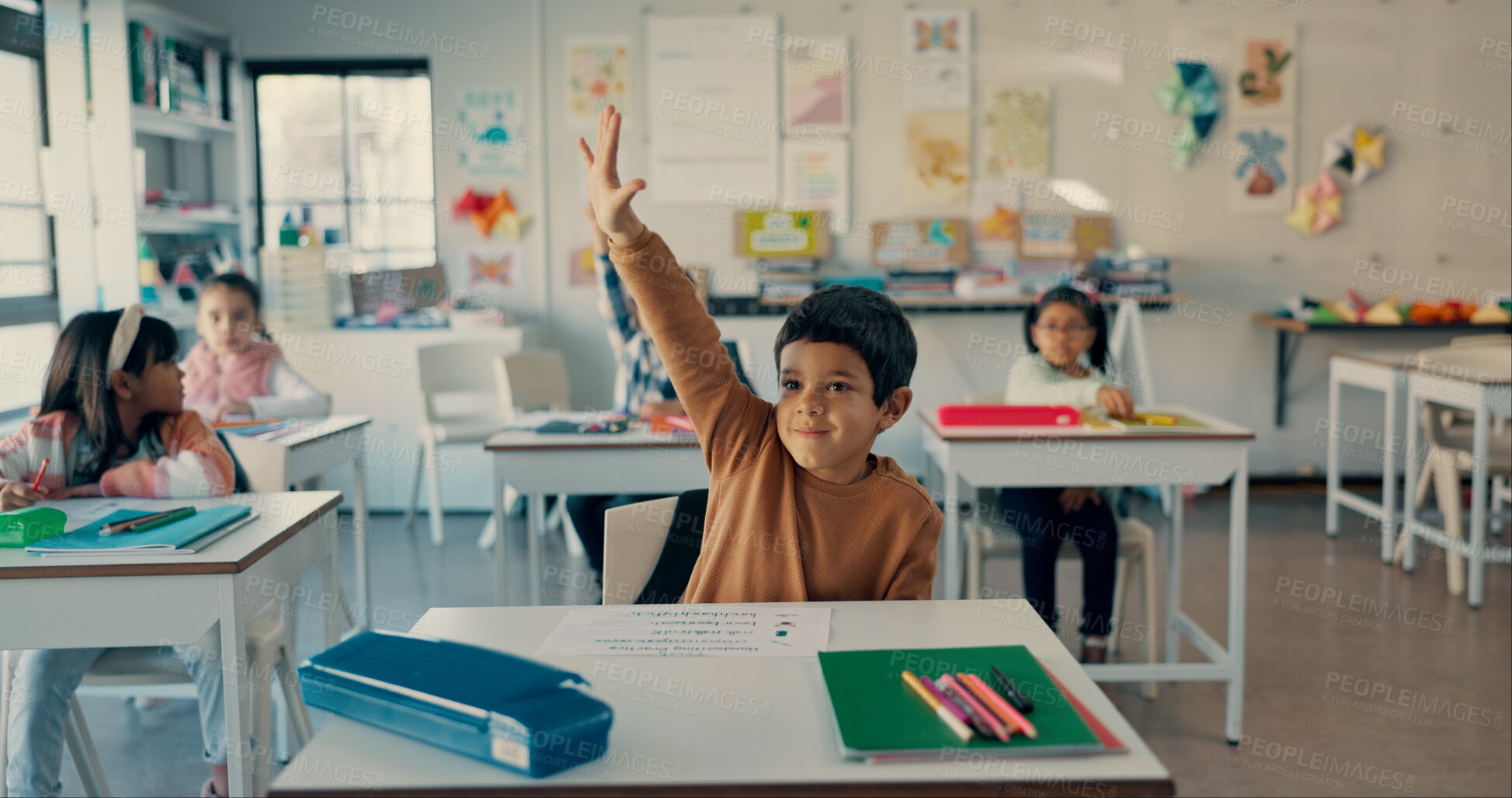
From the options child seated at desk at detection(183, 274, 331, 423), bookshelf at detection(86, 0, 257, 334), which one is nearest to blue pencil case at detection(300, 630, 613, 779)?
child seated at desk at detection(183, 274, 331, 423)

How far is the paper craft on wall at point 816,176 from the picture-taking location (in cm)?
511

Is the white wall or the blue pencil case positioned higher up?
the white wall

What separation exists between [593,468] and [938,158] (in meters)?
3.00

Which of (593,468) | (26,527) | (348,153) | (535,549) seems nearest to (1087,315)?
(593,468)

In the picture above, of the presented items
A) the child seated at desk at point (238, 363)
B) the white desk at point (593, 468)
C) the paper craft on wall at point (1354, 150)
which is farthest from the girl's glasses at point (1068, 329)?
the paper craft on wall at point (1354, 150)

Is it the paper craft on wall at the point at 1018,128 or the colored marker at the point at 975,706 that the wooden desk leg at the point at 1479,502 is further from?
the colored marker at the point at 975,706

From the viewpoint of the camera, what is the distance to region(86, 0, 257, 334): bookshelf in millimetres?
4086

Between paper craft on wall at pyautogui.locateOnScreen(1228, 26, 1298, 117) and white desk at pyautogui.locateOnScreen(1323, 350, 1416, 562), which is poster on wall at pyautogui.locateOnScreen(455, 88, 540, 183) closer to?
paper craft on wall at pyautogui.locateOnScreen(1228, 26, 1298, 117)

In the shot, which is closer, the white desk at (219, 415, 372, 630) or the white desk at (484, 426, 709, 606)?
the white desk at (219, 415, 372, 630)

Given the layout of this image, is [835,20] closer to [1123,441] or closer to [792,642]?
[1123,441]

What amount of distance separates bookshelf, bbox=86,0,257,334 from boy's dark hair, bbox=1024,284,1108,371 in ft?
10.7

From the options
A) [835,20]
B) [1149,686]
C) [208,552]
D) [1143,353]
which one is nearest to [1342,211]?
[1143,353]

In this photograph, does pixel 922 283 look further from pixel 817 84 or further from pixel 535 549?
pixel 535 549

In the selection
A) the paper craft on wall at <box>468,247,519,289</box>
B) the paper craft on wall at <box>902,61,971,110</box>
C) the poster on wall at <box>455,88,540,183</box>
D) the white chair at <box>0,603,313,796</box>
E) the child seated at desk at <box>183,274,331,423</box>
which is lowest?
the white chair at <box>0,603,313,796</box>
